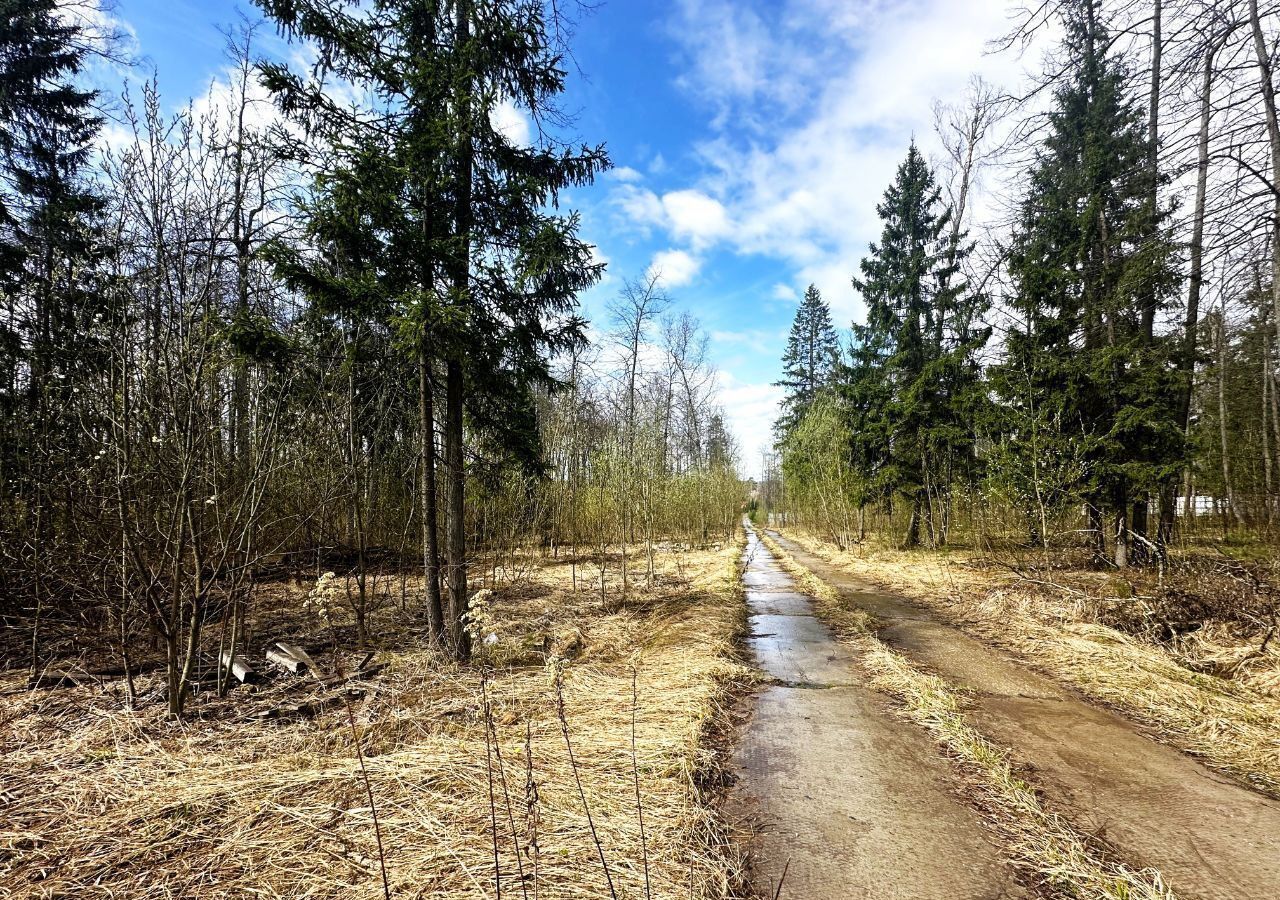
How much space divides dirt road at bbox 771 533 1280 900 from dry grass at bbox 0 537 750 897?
1.99 metres

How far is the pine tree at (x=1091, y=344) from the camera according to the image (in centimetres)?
853

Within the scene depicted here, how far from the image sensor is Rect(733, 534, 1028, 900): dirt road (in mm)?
2105

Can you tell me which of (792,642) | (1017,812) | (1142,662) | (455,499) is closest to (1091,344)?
(1142,662)

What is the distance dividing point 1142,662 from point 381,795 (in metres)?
6.67

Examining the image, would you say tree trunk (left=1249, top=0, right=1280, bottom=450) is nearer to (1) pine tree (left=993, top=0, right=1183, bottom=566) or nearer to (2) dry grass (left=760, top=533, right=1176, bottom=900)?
(1) pine tree (left=993, top=0, right=1183, bottom=566)

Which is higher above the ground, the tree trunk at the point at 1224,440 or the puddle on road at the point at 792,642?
the tree trunk at the point at 1224,440

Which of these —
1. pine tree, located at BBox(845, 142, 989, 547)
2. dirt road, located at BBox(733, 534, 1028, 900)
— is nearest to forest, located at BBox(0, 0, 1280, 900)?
dirt road, located at BBox(733, 534, 1028, 900)

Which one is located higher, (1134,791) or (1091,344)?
(1091,344)

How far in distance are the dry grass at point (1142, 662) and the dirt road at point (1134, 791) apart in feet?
0.87

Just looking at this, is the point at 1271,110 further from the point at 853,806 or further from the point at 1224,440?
the point at 1224,440

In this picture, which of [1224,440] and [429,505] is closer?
[429,505]

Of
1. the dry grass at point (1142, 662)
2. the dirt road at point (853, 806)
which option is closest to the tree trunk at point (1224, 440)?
the dry grass at point (1142, 662)

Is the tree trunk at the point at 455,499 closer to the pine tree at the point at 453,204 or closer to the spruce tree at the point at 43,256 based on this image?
the pine tree at the point at 453,204

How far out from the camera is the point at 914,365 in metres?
16.4
